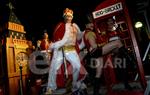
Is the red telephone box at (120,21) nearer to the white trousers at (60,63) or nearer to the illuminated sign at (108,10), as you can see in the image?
the illuminated sign at (108,10)

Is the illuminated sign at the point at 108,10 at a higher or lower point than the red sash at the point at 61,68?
higher

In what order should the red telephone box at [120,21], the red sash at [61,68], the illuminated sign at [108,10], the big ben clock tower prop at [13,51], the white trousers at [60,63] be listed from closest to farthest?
the red telephone box at [120,21] → the illuminated sign at [108,10] → the white trousers at [60,63] → the red sash at [61,68] → the big ben clock tower prop at [13,51]

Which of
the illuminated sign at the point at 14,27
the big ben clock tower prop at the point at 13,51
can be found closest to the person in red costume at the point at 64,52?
the big ben clock tower prop at the point at 13,51

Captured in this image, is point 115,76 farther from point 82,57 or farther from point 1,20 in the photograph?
point 1,20

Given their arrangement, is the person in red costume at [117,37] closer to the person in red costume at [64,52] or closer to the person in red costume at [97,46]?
the person in red costume at [97,46]

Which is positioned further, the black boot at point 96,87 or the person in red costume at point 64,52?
the person in red costume at point 64,52

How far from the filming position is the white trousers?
4.68 meters

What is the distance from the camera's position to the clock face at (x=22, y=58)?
6.30m

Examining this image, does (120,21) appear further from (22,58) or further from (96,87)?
(22,58)

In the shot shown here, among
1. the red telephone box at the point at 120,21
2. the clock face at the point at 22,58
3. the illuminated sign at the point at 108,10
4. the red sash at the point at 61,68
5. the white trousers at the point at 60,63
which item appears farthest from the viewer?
the clock face at the point at 22,58

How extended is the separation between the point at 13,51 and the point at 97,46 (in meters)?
2.76

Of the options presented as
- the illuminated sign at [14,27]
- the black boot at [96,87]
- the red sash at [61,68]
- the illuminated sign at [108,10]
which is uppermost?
the illuminated sign at [14,27]

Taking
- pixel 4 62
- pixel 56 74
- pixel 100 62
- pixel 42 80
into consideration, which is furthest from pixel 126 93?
pixel 4 62

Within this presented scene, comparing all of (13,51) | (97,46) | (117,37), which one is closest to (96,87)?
(97,46)
